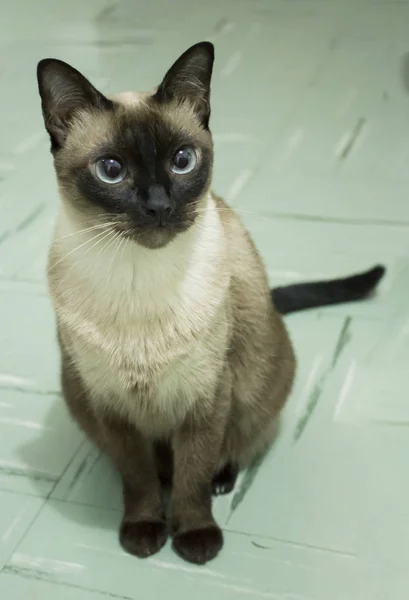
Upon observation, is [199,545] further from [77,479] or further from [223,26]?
[223,26]

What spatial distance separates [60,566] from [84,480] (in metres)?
0.18

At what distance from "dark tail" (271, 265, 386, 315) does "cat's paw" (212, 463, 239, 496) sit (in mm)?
412

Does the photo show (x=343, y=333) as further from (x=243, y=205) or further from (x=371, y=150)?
(x=371, y=150)

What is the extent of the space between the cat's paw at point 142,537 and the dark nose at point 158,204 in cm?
54

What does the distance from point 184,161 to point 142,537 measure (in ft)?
1.98

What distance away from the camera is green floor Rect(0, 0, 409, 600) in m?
1.30

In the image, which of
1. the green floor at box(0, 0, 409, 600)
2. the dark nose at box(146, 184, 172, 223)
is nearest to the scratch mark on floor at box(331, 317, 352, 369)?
the green floor at box(0, 0, 409, 600)

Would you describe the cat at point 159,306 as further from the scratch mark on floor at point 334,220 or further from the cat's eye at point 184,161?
the scratch mark on floor at point 334,220

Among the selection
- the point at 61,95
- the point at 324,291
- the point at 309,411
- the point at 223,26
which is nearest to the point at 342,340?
the point at 324,291

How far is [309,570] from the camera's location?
1271mm

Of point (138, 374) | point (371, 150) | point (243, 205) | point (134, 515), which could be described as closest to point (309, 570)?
point (134, 515)

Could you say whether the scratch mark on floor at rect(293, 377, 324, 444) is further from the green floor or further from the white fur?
the white fur

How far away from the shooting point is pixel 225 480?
143 centimetres

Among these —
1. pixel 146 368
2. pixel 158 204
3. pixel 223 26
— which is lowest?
pixel 223 26
